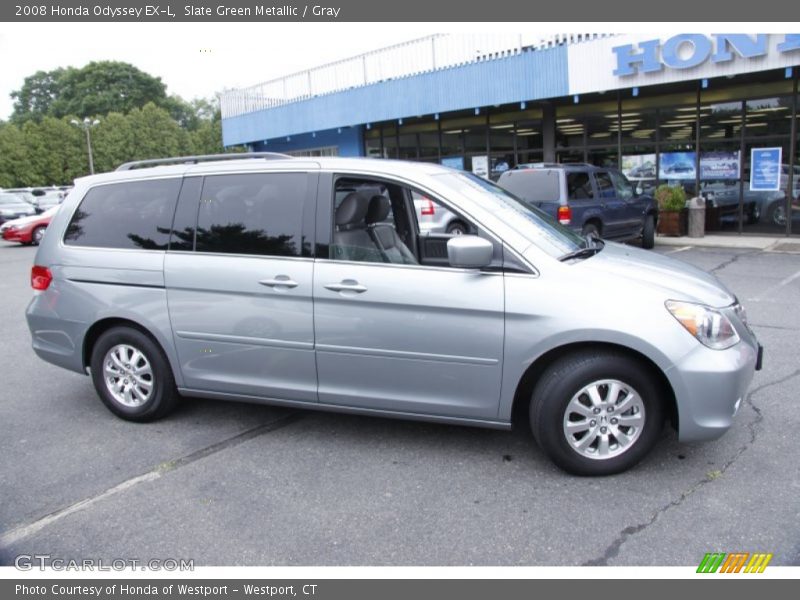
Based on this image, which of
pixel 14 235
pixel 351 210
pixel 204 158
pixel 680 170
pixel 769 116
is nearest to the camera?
pixel 351 210

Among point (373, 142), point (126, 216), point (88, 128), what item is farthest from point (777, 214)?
point (88, 128)

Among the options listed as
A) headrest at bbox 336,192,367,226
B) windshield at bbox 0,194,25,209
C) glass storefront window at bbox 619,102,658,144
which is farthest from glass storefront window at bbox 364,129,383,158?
headrest at bbox 336,192,367,226

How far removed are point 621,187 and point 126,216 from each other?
10.3 meters

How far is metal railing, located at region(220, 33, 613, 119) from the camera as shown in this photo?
54.3 ft

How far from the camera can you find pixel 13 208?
2412cm

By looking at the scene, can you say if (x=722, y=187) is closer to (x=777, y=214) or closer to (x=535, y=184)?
(x=777, y=214)

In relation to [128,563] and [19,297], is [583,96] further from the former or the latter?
[128,563]

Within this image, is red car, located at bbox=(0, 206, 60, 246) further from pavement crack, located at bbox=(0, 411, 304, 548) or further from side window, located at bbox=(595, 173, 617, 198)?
pavement crack, located at bbox=(0, 411, 304, 548)

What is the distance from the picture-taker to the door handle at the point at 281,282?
13.3 ft

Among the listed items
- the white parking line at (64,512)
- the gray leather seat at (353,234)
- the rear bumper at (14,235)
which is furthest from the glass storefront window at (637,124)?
the rear bumper at (14,235)

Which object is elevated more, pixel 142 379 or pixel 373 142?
pixel 373 142

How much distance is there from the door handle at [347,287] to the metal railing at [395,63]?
43.0 feet

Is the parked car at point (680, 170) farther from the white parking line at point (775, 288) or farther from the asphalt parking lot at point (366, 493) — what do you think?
the asphalt parking lot at point (366, 493)

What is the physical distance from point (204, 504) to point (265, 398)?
0.90m
